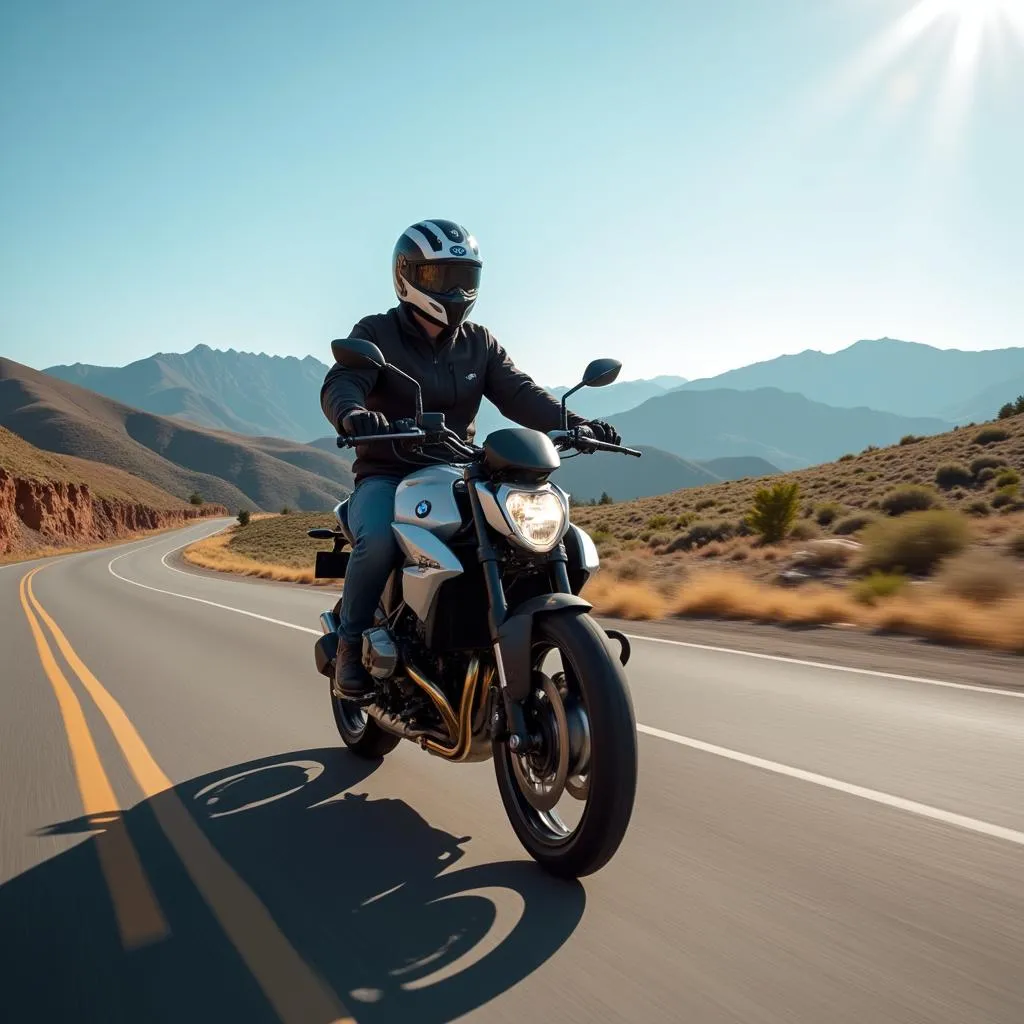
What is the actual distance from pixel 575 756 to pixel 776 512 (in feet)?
55.8

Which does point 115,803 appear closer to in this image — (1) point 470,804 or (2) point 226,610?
(1) point 470,804

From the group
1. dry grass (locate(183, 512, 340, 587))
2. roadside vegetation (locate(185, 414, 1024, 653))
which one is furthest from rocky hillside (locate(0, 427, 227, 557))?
roadside vegetation (locate(185, 414, 1024, 653))

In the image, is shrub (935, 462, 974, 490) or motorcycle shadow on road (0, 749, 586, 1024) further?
shrub (935, 462, 974, 490)

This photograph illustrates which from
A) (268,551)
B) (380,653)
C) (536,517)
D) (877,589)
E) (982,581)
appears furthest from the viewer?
(268,551)

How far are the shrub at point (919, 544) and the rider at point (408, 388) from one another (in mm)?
9994

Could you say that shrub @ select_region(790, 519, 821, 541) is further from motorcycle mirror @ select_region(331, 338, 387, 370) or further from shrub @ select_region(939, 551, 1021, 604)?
motorcycle mirror @ select_region(331, 338, 387, 370)

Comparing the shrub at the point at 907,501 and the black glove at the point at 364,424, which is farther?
the shrub at the point at 907,501

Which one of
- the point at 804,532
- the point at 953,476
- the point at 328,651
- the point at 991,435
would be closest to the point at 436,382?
the point at 328,651

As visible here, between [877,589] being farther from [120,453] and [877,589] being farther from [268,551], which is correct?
[120,453]

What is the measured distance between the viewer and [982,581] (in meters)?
10.1

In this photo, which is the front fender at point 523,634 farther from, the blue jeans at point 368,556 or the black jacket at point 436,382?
the black jacket at point 436,382

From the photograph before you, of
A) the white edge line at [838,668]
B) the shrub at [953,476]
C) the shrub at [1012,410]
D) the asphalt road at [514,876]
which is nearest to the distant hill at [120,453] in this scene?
the shrub at [1012,410]

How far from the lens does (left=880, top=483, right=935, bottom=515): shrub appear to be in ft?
69.0

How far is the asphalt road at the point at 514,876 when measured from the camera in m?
2.42
